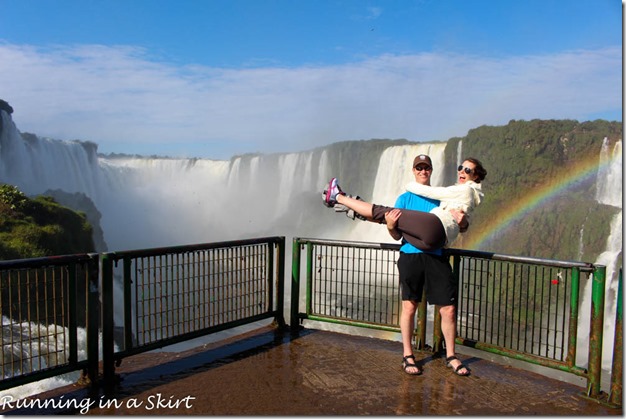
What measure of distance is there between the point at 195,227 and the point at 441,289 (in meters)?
53.4

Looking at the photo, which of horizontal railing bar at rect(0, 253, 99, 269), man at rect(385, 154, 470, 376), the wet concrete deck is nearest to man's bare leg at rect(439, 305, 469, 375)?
man at rect(385, 154, 470, 376)

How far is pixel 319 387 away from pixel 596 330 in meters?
2.17

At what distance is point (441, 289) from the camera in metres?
3.99

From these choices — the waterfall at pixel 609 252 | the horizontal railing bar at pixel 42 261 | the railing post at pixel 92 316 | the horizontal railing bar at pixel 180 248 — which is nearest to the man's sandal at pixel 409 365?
the horizontal railing bar at pixel 180 248

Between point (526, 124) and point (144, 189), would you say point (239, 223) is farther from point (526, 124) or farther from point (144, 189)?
point (526, 124)

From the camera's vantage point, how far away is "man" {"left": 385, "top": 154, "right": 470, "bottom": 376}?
13.1 feet

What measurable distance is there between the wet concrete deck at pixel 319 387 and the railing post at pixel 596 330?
0.14 meters

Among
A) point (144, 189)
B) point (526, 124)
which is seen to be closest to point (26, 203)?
point (526, 124)

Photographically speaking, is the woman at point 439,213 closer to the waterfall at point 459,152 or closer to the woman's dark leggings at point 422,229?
the woman's dark leggings at point 422,229

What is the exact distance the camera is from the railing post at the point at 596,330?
3631 millimetres

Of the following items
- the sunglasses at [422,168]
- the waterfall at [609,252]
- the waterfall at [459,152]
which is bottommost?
the waterfall at [609,252]

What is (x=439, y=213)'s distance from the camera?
3.85m

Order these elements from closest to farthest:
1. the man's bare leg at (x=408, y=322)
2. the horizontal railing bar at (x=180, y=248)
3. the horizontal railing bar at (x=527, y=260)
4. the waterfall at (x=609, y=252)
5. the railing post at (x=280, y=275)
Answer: the horizontal railing bar at (x=527, y=260), the horizontal railing bar at (x=180, y=248), the man's bare leg at (x=408, y=322), the railing post at (x=280, y=275), the waterfall at (x=609, y=252)

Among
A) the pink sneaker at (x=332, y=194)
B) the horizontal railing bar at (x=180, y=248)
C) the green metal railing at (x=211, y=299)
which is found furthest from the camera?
the pink sneaker at (x=332, y=194)
